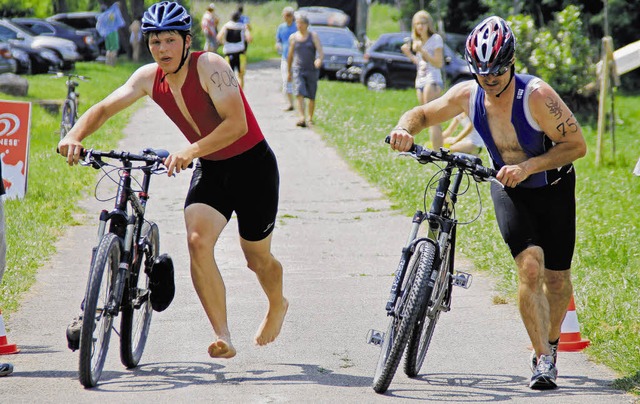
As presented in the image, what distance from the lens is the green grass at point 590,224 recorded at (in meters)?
7.01

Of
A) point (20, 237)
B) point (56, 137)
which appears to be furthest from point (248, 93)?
point (20, 237)

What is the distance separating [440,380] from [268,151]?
5.08 ft

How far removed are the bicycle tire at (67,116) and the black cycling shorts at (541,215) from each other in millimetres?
12916

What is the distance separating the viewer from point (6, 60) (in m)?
30.6

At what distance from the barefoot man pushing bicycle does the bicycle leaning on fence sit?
0.77 ft

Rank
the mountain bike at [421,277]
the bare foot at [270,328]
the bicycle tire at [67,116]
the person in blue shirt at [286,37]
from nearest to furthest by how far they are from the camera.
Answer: the mountain bike at [421,277] < the bare foot at [270,328] < the bicycle tire at [67,116] < the person in blue shirt at [286,37]

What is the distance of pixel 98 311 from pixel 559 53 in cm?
1613

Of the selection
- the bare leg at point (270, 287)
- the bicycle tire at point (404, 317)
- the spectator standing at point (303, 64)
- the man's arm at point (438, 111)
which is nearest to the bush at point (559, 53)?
the spectator standing at point (303, 64)

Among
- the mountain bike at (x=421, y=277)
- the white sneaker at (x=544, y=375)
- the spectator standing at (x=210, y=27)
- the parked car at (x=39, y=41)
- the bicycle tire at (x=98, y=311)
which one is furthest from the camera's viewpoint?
the parked car at (x=39, y=41)

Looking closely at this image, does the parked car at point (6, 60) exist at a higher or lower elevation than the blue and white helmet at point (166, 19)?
lower

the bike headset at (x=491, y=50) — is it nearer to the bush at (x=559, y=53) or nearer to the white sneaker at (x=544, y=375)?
the white sneaker at (x=544, y=375)

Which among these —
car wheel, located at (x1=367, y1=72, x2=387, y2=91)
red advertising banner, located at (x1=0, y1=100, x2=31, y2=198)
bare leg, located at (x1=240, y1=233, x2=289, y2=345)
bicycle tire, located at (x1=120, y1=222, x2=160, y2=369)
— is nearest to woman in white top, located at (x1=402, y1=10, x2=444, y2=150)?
red advertising banner, located at (x1=0, y1=100, x2=31, y2=198)

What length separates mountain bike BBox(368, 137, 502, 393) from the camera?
219 inches

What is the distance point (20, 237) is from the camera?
32.7 ft
